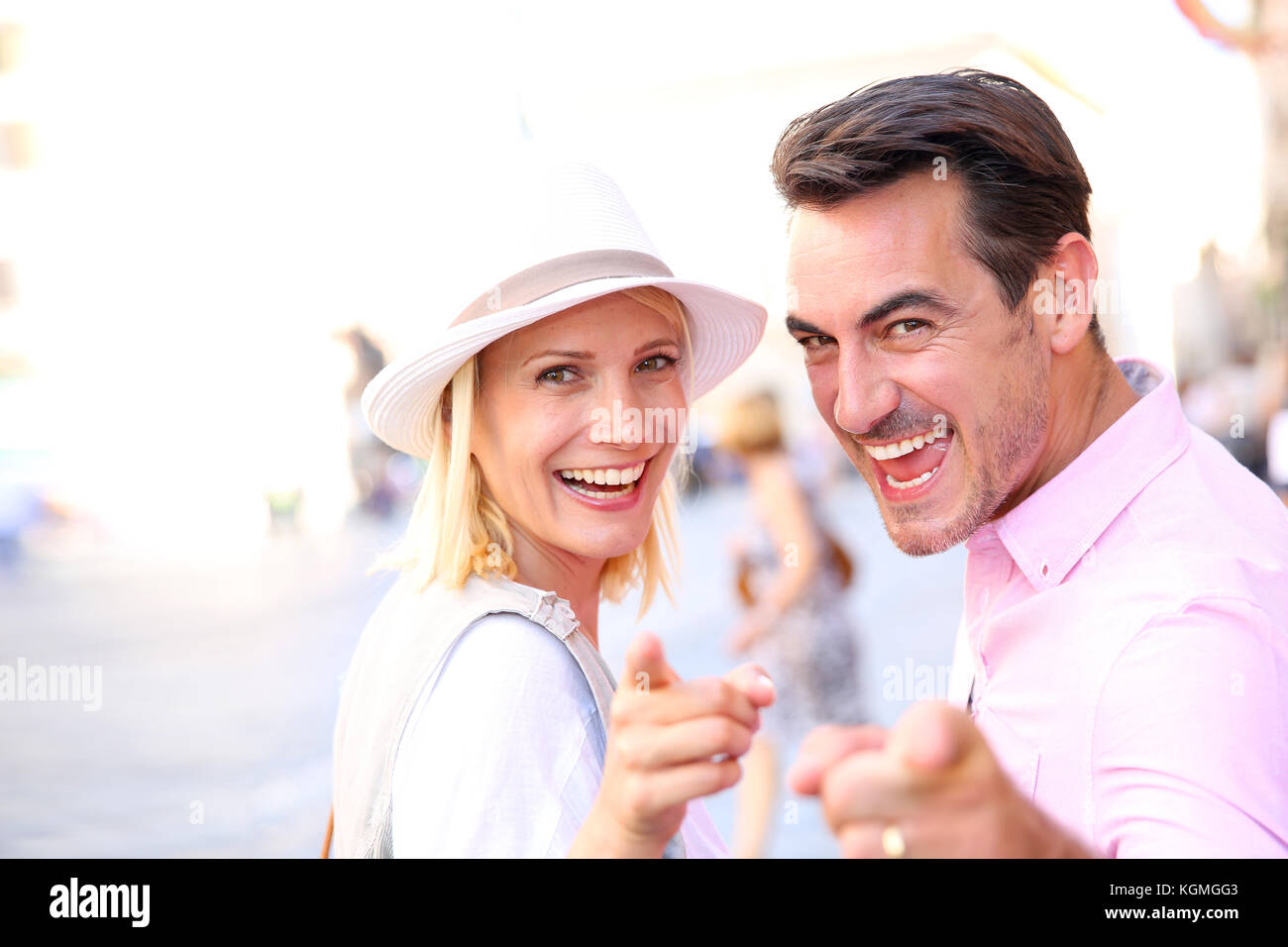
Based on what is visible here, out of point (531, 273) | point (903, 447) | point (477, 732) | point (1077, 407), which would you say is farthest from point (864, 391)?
point (477, 732)

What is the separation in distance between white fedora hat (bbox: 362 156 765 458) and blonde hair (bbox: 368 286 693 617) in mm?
30

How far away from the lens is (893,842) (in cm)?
76

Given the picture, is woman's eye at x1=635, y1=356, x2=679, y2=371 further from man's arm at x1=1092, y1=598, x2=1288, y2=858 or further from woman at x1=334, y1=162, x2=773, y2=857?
man's arm at x1=1092, y1=598, x2=1288, y2=858

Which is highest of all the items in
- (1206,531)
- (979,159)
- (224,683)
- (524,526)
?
(224,683)

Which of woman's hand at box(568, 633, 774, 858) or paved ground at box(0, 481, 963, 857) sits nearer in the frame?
woman's hand at box(568, 633, 774, 858)

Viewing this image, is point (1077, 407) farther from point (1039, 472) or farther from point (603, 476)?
point (603, 476)

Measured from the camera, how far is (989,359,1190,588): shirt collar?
1.52 metres

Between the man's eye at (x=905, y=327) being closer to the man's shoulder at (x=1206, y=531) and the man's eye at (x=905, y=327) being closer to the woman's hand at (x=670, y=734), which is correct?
the man's shoulder at (x=1206, y=531)

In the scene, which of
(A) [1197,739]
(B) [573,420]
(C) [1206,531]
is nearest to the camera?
(A) [1197,739]

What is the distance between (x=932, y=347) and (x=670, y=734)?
0.97m

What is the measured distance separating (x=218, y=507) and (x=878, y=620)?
14167mm

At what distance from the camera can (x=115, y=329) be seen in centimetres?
2059

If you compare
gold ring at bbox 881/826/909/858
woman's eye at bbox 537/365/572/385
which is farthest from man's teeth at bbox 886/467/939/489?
gold ring at bbox 881/826/909/858
